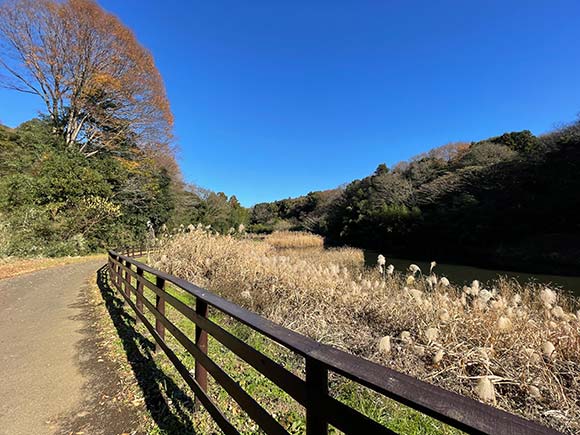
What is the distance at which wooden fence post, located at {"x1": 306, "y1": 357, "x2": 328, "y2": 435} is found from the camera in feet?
3.54

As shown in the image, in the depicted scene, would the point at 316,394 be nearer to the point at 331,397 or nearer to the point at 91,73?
the point at 331,397

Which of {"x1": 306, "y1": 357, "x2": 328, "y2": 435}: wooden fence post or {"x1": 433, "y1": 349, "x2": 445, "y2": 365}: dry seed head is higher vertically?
{"x1": 306, "y1": 357, "x2": 328, "y2": 435}: wooden fence post

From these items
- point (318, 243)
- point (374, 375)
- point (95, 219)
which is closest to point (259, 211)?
point (318, 243)

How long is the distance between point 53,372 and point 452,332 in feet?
15.5

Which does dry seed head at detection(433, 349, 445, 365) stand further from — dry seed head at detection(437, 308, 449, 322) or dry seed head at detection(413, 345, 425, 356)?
dry seed head at detection(437, 308, 449, 322)

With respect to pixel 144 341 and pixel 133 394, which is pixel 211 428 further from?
pixel 144 341

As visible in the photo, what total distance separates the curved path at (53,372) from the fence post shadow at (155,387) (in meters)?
0.23

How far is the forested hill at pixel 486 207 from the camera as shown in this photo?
1700cm

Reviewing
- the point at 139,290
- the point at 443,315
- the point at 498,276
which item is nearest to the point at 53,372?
the point at 139,290

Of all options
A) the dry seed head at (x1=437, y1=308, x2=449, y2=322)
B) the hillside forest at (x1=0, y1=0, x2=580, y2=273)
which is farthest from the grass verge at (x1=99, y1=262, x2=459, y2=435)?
the hillside forest at (x1=0, y1=0, x2=580, y2=273)

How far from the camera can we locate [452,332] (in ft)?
12.3

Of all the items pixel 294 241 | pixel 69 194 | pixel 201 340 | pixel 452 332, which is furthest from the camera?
pixel 294 241

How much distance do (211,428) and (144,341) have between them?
2.21 m

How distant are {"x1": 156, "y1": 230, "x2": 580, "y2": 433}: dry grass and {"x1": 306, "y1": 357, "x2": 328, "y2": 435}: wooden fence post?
198 cm
